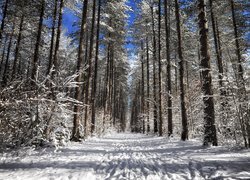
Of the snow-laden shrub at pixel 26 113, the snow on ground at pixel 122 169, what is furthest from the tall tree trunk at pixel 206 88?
the snow-laden shrub at pixel 26 113

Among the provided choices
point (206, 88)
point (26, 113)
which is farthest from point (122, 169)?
point (206, 88)

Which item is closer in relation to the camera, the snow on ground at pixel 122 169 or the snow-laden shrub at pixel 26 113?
the snow on ground at pixel 122 169

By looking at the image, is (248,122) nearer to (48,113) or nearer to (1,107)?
(48,113)

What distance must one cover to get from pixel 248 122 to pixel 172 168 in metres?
2.93

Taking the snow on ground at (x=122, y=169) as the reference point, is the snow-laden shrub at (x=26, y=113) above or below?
above

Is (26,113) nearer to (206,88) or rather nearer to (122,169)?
(122,169)

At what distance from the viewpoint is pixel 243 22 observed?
603 inches

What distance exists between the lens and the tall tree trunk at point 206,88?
25.5 feet

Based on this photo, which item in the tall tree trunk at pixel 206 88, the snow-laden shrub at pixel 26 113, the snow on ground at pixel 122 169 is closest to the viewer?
the snow on ground at pixel 122 169

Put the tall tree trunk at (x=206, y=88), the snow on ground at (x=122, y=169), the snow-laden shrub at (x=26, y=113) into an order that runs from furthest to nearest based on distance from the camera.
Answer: the tall tree trunk at (x=206, y=88)
the snow-laden shrub at (x=26, y=113)
the snow on ground at (x=122, y=169)

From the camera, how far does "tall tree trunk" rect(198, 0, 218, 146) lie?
7.78 m

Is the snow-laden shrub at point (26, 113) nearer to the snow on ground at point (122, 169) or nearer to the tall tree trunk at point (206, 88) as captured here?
the snow on ground at point (122, 169)

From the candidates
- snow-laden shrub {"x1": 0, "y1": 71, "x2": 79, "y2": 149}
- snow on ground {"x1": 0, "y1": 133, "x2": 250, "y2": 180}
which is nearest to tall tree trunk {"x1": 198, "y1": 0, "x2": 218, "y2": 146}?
snow on ground {"x1": 0, "y1": 133, "x2": 250, "y2": 180}

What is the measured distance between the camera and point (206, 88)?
827 centimetres
